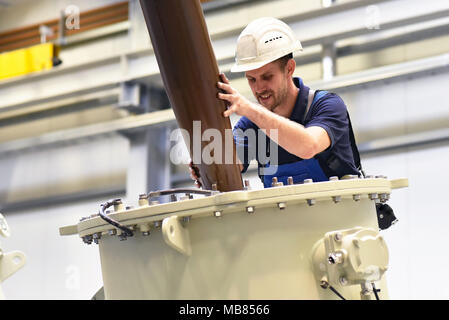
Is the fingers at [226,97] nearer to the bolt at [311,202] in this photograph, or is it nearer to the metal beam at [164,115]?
the bolt at [311,202]

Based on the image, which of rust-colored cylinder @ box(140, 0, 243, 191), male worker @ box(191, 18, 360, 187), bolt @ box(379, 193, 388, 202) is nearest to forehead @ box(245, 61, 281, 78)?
male worker @ box(191, 18, 360, 187)

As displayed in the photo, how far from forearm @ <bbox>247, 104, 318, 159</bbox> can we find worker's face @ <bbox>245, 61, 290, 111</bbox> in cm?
44

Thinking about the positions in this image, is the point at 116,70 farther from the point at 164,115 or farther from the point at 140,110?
the point at 164,115

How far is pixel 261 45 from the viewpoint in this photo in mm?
2082

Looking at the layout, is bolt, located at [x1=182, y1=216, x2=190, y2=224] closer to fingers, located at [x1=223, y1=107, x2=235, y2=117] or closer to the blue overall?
fingers, located at [x1=223, y1=107, x2=235, y2=117]

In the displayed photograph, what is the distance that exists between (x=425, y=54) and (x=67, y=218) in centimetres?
401

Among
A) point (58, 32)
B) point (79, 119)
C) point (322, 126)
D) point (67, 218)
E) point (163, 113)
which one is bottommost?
point (322, 126)

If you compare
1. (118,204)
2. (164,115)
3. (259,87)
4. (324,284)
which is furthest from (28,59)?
(324,284)

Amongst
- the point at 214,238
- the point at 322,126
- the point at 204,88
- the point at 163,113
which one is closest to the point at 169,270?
the point at 214,238

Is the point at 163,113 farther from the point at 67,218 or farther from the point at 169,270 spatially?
the point at 169,270

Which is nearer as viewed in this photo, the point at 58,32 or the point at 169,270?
the point at 169,270

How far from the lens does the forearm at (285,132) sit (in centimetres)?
167

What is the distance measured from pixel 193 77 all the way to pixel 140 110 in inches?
184

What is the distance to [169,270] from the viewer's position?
55.9 inches
